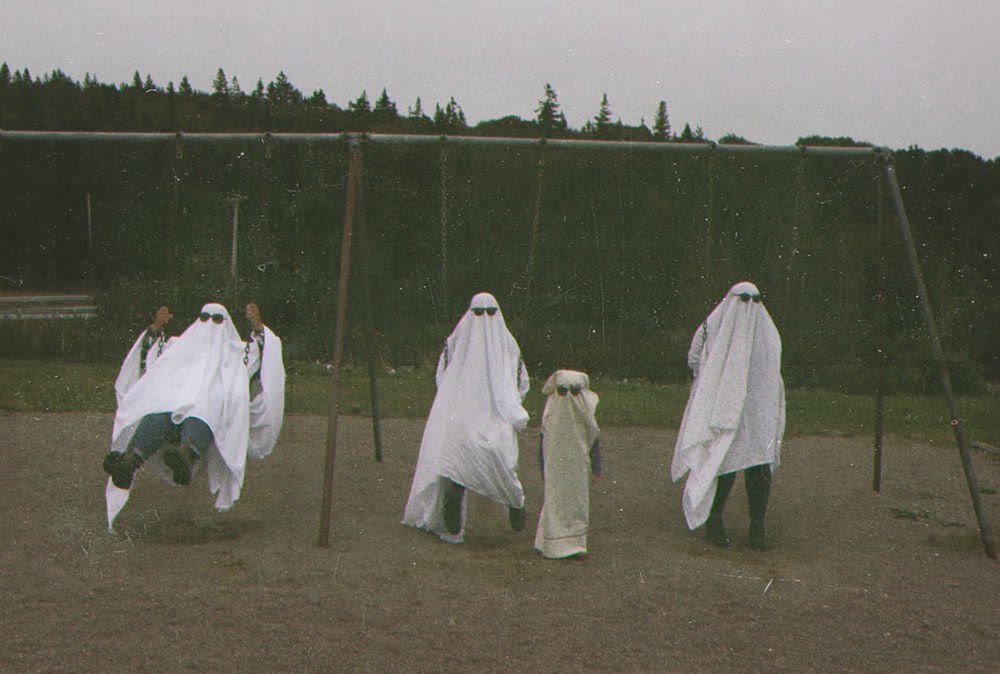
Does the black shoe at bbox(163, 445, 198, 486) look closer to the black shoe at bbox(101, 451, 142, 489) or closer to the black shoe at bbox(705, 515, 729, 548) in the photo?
the black shoe at bbox(101, 451, 142, 489)

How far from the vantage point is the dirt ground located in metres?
4.97

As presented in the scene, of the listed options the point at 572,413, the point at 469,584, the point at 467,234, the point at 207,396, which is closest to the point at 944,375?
the point at 572,413

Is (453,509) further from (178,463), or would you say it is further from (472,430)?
(178,463)

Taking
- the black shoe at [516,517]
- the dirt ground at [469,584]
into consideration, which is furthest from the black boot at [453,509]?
the black shoe at [516,517]

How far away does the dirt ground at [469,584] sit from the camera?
4973 mm

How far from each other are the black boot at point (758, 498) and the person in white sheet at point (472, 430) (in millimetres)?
1635

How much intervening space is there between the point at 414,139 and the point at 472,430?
7.57 ft

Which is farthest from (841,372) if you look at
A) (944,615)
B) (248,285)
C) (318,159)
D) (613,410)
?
(944,615)

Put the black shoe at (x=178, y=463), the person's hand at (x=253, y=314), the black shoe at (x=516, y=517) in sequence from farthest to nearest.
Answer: the person's hand at (x=253, y=314), the black shoe at (x=516, y=517), the black shoe at (x=178, y=463)

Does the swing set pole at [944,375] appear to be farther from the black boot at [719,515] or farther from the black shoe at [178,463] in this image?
the black shoe at [178,463]

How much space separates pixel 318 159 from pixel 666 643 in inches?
402

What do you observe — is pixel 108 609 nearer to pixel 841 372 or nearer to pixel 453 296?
pixel 453 296

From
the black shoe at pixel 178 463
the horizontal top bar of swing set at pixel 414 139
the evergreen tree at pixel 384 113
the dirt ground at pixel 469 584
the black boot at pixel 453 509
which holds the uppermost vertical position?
the evergreen tree at pixel 384 113

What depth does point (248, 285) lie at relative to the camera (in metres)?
11.2
